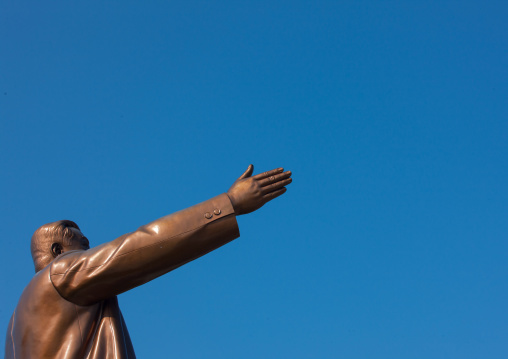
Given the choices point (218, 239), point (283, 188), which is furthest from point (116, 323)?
point (283, 188)

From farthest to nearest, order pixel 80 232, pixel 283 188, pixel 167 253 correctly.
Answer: pixel 80 232 → pixel 283 188 → pixel 167 253

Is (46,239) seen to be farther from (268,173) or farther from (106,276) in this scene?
(268,173)

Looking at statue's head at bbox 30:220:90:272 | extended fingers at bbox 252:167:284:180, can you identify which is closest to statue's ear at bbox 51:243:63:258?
statue's head at bbox 30:220:90:272

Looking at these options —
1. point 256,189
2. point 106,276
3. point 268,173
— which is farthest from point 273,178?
point 106,276

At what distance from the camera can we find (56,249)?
6867mm

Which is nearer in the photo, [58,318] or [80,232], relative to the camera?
[58,318]

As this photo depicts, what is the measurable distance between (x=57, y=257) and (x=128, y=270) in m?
0.73

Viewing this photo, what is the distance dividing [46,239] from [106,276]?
104 cm

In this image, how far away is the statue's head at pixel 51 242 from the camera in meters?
6.84

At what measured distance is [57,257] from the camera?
6.44m

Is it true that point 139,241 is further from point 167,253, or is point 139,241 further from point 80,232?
point 80,232

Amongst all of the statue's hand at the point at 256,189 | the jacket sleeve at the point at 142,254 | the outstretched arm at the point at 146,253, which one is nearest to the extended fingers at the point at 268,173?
the statue's hand at the point at 256,189

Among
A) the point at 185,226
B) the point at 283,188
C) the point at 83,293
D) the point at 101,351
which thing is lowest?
the point at 101,351

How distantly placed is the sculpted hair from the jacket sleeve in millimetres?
516
